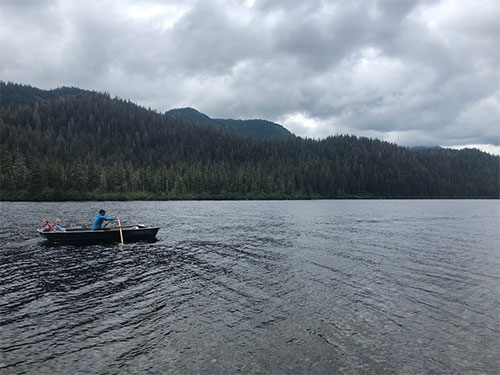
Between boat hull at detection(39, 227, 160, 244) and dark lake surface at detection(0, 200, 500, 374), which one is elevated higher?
boat hull at detection(39, 227, 160, 244)

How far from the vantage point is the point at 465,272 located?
3103 centimetres

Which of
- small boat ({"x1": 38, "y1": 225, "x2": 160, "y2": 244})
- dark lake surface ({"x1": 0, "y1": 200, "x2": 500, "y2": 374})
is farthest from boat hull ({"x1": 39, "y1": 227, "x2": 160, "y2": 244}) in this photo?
dark lake surface ({"x1": 0, "y1": 200, "x2": 500, "y2": 374})

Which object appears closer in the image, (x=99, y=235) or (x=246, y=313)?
(x=246, y=313)

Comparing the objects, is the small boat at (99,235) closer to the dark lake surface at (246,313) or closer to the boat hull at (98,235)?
the boat hull at (98,235)

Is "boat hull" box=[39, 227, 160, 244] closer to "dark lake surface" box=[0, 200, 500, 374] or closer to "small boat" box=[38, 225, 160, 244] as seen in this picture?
"small boat" box=[38, 225, 160, 244]

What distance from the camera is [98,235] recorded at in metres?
44.3

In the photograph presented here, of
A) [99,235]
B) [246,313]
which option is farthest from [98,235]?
[246,313]

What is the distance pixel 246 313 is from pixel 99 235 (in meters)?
31.4

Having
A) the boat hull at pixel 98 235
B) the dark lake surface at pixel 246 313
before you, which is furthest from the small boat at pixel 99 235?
the dark lake surface at pixel 246 313

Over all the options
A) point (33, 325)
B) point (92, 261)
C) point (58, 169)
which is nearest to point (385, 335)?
point (33, 325)

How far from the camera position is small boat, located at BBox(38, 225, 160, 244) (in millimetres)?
43188

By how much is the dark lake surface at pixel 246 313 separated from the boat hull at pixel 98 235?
4343 millimetres

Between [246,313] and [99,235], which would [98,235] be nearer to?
[99,235]

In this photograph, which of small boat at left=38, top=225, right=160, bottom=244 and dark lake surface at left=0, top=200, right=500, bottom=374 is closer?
dark lake surface at left=0, top=200, right=500, bottom=374
